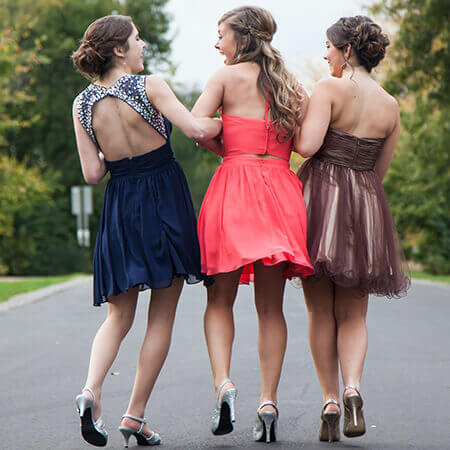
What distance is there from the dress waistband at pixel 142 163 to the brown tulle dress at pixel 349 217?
0.82 metres

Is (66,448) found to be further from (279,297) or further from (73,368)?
(73,368)

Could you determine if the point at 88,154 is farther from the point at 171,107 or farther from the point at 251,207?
the point at 251,207

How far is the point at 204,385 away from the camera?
230 inches

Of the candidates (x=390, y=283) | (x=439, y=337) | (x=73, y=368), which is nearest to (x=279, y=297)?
(x=390, y=283)

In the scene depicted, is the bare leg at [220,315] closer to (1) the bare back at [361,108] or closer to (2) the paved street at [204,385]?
(2) the paved street at [204,385]

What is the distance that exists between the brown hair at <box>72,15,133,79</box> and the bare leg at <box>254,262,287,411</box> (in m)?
1.34

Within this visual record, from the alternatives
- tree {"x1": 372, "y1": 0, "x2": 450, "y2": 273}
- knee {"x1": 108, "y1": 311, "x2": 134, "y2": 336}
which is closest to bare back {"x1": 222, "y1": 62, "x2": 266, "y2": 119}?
knee {"x1": 108, "y1": 311, "x2": 134, "y2": 336}

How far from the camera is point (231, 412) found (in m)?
3.78

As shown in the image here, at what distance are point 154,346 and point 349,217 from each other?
126 centimetres

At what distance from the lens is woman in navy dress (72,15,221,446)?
400 centimetres

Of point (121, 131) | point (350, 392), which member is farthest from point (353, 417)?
point (121, 131)

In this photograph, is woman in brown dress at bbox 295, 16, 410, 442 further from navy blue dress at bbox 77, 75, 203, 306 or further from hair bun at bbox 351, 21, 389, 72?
navy blue dress at bbox 77, 75, 203, 306

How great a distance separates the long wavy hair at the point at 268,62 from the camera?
13.5 feet

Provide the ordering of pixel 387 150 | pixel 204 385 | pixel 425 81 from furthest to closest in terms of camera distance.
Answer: pixel 425 81
pixel 204 385
pixel 387 150
